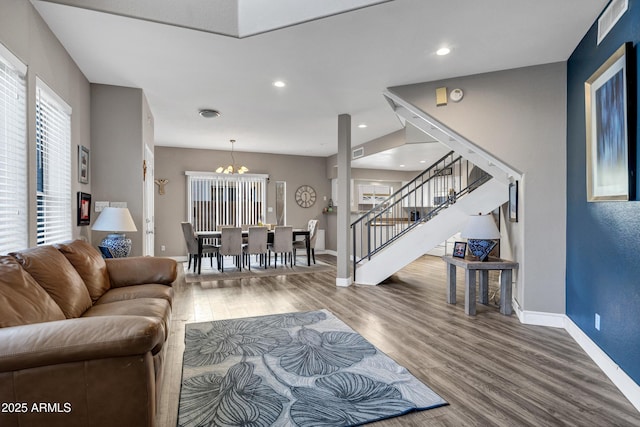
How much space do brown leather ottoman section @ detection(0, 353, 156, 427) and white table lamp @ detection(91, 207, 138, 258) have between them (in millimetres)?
2435

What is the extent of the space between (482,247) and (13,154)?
4.41m

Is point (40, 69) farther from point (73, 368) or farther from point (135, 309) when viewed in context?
point (73, 368)

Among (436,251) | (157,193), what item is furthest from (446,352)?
(157,193)

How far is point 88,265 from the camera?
8.32ft

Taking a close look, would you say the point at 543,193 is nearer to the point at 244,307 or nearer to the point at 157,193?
the point at 244,307

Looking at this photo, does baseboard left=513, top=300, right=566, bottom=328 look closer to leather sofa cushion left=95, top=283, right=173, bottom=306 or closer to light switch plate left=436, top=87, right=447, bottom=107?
light switch plate left=436, top=87, right=447, bottom=107

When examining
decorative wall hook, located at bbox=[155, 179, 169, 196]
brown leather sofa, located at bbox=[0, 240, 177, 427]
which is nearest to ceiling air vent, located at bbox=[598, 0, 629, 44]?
brown leather sofa, located at bbox=[0, 240, 177, 427]

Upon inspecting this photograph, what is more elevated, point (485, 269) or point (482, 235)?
point (482, 235)

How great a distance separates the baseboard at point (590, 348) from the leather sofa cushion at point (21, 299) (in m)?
3.33

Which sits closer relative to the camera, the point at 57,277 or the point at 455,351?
the point at 57,277

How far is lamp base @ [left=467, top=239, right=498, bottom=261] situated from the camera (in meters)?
3.87

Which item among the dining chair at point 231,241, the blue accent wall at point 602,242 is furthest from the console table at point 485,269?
the dining chair at point 231,241

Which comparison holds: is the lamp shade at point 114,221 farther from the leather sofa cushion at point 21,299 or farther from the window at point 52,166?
the leather sofa cushion at point 21,299

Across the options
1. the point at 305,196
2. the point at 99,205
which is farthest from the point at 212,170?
the point at 99,205
